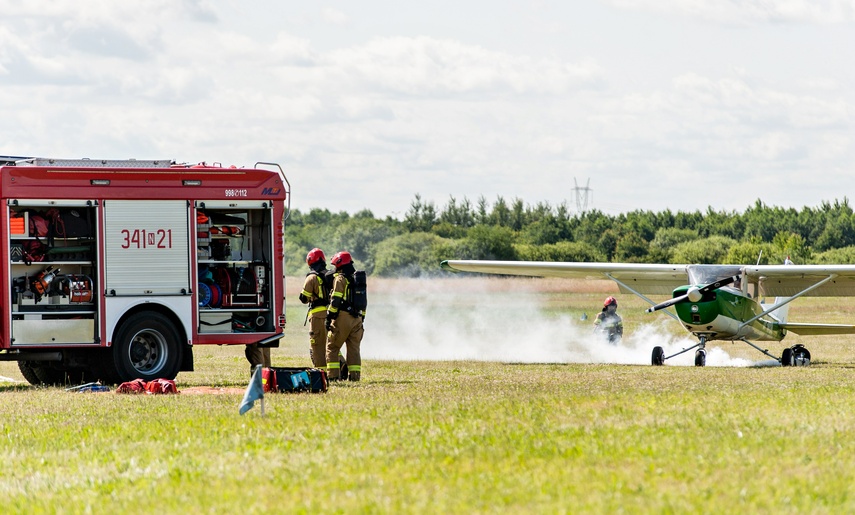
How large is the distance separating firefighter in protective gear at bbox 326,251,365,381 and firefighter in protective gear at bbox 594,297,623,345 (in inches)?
468

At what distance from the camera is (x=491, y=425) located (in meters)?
9.80

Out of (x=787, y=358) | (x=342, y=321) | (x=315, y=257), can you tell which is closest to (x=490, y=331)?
(x=787, y=358)

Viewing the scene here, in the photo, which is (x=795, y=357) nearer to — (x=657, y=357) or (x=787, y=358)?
(x=787, y=358)

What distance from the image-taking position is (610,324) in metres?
26.6

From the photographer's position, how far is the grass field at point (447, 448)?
703cm

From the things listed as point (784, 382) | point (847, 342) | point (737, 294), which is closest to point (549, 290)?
point (847, 342)

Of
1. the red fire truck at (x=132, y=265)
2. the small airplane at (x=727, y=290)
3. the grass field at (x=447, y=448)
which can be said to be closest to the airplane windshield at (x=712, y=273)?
the small airplane at (x=727, y=290)

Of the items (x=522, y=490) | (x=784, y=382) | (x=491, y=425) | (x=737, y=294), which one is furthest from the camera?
(x=737, y=294)

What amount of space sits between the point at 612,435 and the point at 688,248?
241 feet

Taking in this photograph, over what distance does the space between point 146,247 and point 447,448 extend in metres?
7.46

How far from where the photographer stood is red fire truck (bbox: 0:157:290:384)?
14641 millimetres

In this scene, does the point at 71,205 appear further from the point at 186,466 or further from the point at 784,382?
the point at 784,382

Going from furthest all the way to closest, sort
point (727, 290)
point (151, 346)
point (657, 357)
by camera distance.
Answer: point (727, 290) → point (657, 357) → point (151, 346)

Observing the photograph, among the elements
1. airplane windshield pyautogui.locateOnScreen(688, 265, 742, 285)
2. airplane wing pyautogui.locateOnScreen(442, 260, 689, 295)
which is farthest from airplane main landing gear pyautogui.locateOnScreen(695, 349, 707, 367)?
airplane wing pyautogui.locateOnScreen(442, 260, 689, 295)
